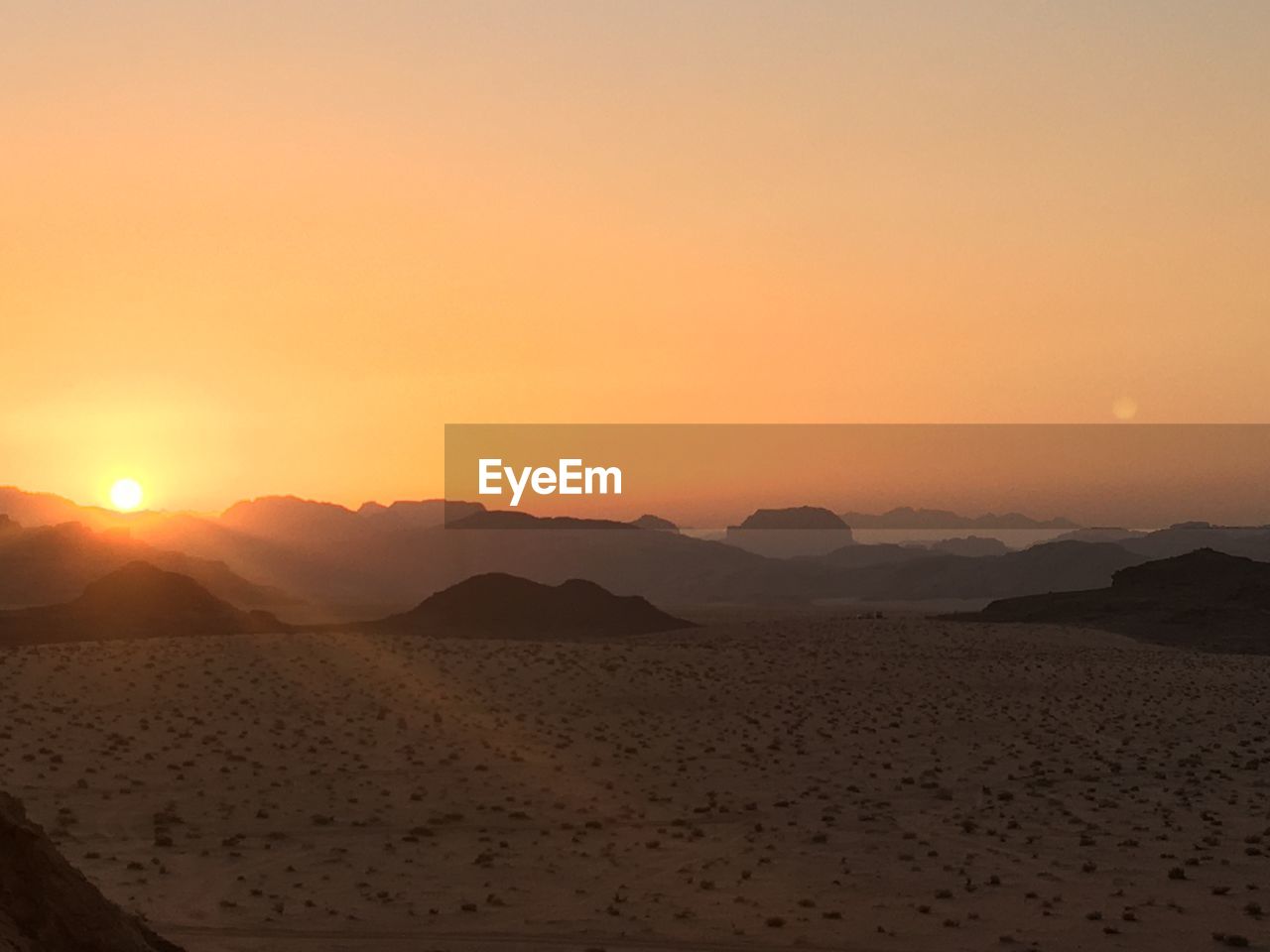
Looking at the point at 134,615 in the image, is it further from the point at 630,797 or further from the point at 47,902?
the point at 47,902

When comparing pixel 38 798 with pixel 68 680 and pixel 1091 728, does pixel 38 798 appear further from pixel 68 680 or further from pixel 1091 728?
pixel 1091 728

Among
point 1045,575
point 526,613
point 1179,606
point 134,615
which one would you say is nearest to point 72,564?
point 526,613

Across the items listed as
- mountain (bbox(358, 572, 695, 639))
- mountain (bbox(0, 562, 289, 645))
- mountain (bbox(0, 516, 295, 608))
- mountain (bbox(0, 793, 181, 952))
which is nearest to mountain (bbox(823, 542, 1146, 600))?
mountain (bbox(0, 516, 295, 608))

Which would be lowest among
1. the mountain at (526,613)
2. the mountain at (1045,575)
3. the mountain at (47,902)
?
the mountain at (1045,575)

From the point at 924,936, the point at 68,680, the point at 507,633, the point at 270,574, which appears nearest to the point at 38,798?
the point at 68,680

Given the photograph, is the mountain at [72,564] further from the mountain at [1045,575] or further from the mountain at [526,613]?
the mountain at [1045,575]

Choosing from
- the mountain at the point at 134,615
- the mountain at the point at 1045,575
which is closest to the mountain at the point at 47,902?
the mountain at the point at 134,615
